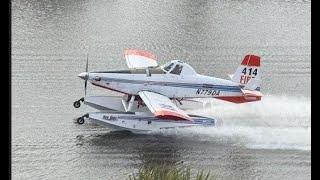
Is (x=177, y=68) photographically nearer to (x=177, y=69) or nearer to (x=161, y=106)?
(x=177, y=69)

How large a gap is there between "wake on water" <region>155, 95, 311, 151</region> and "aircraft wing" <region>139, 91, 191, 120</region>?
0.22m

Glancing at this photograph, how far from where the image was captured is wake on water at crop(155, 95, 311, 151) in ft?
11.9

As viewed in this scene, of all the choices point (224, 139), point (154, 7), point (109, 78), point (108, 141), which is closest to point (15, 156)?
point (108, 141)

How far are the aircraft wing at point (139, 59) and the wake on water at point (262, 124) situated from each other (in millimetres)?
583

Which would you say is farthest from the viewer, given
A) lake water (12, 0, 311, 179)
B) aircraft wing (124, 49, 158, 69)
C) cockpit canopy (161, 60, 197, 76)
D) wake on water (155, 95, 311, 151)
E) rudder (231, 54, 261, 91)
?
aircraft wing (124, 49, 158, 69)

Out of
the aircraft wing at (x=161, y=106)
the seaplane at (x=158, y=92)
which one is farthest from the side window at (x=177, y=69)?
the aircraft wing at (x=161, y=106)

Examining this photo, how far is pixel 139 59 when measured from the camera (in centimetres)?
447

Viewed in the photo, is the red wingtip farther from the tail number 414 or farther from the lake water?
the lake water

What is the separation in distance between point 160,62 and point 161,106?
98 cm

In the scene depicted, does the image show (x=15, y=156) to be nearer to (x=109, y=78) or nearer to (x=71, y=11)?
(x=109, y=78)

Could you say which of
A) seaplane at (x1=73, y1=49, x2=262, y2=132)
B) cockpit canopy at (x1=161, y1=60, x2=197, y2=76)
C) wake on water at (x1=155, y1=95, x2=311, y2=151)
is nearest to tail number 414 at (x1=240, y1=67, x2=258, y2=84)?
seaplane at (x1=73, y1=49, x2=262, y2=132)

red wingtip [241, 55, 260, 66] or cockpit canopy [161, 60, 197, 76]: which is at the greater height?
red wingtip [241, 55, 260, 66]

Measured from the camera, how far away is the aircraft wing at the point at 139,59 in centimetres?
438
